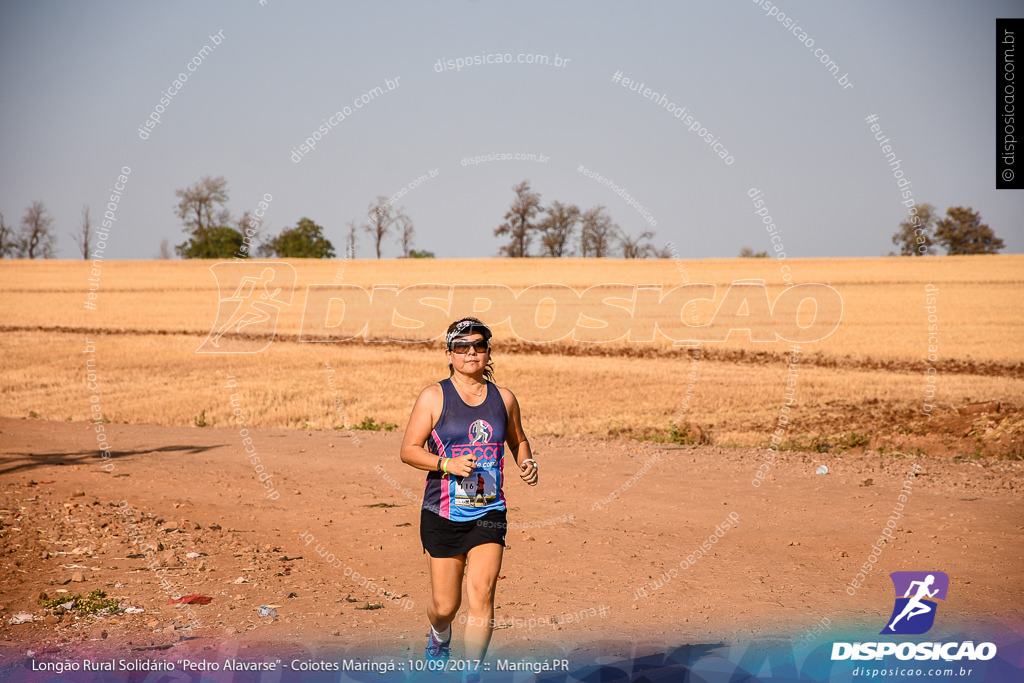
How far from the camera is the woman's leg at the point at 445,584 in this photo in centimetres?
488

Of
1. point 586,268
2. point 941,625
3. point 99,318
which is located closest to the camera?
point 941,625

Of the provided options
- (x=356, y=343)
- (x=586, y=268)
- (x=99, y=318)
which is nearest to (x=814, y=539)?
(x=356, y=343)

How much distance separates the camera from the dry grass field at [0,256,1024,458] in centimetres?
1678

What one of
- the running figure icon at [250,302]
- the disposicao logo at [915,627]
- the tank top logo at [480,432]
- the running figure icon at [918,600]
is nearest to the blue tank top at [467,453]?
the tank top logo at [480,432]

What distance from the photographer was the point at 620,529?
8945 millimetres

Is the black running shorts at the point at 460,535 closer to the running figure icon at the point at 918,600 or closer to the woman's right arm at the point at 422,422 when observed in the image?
the woman's right arm at the point at 422,422

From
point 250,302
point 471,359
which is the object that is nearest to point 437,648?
point 471,359

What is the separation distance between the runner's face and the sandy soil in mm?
2122

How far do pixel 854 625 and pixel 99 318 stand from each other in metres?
42.9

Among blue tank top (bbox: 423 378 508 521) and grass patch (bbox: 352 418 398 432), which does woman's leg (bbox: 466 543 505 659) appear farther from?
grass patch (bbox: 352 418 398 432)

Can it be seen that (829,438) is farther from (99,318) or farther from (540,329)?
(99,318)

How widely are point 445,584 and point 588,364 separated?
22.2 m

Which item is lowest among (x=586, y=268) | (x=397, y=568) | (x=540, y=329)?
(x=397, y=568)

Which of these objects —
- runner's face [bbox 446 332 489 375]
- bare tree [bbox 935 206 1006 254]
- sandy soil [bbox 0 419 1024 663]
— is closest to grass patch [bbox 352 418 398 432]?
sandy soil [bbox 0 419 1024 663]
